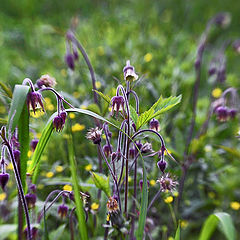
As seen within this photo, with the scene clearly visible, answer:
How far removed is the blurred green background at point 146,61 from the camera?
5.96 feet

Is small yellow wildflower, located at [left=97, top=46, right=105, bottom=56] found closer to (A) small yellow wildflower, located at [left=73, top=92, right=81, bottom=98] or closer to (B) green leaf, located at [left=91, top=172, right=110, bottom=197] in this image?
(A) small yellow wildflower, located at [left=73, top=92, right=81, bottom=98]

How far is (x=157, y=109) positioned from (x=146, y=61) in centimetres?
171

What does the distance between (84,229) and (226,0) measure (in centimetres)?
426

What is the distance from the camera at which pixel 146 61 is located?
2619 millimetres

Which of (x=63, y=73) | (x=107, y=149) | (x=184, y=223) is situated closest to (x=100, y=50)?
(x=63, y=73)

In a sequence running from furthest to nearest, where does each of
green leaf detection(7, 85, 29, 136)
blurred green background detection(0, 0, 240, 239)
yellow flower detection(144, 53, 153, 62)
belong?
yellow flower detection(144, 53, 153, 62)
blurred green background detection(0, 0, 240, 239)
green leaf detection(7, 85, 29, 136)

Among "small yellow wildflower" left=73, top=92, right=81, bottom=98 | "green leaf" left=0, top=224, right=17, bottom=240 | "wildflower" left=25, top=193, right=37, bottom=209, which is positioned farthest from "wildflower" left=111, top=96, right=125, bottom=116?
"small yellow wildflower" left=73, top=92, right=81, bottom=98

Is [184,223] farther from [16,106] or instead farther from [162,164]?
[16,106]

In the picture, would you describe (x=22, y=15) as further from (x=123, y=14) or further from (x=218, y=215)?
(x=218, y=215)

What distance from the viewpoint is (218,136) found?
2238 millimetres

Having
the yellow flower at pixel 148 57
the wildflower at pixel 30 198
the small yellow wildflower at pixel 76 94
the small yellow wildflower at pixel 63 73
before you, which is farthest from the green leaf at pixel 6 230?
the yellow flower at pixel 148 57

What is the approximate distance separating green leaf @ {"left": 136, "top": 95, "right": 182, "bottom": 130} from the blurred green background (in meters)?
0.11

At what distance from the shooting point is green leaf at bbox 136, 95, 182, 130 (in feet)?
2.96

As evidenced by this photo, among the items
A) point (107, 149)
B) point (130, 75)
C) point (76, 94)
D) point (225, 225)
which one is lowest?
point (225, 225)
